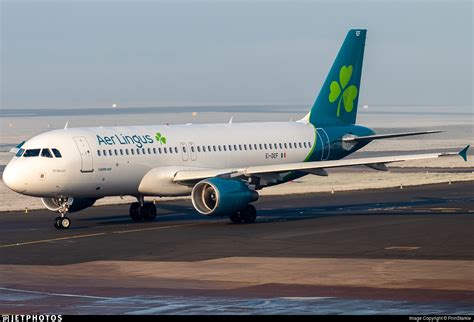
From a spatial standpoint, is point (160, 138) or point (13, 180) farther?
point (160, 138)

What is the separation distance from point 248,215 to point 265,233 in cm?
489

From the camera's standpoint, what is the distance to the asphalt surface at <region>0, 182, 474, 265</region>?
1674 inches

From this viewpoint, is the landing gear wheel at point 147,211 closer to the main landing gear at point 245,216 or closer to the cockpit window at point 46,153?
the main landing gear at point 245,216

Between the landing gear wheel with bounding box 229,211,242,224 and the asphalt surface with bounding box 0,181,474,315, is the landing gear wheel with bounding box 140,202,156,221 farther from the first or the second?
the landing gear wheel with bounding box 229,211,242,224

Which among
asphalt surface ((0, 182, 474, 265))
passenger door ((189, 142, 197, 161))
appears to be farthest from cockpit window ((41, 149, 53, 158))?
passenger door ((189, 142, 197, 161))

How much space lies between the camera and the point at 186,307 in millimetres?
29484

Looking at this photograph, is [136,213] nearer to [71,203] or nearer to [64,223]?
[71,203]

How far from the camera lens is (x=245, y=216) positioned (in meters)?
54.0

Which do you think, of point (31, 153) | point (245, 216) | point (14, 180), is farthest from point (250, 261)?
point (31, 153)

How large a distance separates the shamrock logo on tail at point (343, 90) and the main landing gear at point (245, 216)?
12686 mm

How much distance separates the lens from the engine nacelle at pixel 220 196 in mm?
51938

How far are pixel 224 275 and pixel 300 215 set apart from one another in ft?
70.9

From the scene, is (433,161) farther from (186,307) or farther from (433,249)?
(186,307)

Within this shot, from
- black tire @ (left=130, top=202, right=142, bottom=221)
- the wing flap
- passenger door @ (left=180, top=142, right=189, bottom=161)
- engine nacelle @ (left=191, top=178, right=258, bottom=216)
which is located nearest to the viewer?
engine nacelle @ (left=191, top=178, right=258, bottom=216)
